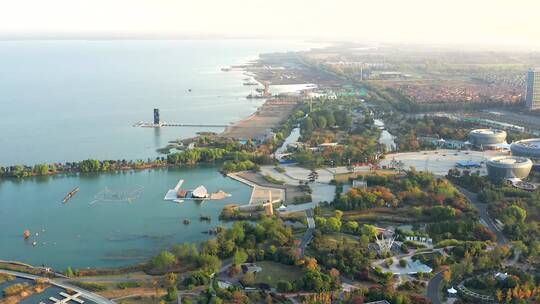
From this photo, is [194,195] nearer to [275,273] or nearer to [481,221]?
[275,273]

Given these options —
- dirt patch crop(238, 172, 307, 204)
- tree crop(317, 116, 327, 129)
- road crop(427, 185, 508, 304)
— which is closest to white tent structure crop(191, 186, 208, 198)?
dirt patch crop(238, 172, 307, 204)

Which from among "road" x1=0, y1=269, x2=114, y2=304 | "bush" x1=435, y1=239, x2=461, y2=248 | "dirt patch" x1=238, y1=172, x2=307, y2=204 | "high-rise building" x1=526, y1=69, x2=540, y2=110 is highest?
"high-rise building" x1=526, y1=69, x2=540, y2=110

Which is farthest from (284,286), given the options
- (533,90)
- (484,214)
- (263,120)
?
(533,90)

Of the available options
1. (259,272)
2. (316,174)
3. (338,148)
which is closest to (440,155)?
(338,148)

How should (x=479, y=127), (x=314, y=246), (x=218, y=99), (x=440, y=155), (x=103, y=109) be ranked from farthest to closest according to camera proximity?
(x=218, y=99) → (x=103, y=109) → (x=479, y=127) → (x=440, y=155) → (x=314, y=246)

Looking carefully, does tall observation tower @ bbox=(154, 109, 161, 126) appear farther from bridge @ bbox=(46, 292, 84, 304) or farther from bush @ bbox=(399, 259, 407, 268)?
bush @ bbox=(399, 259, 407, 268)

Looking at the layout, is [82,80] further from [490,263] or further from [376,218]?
[490,263]
